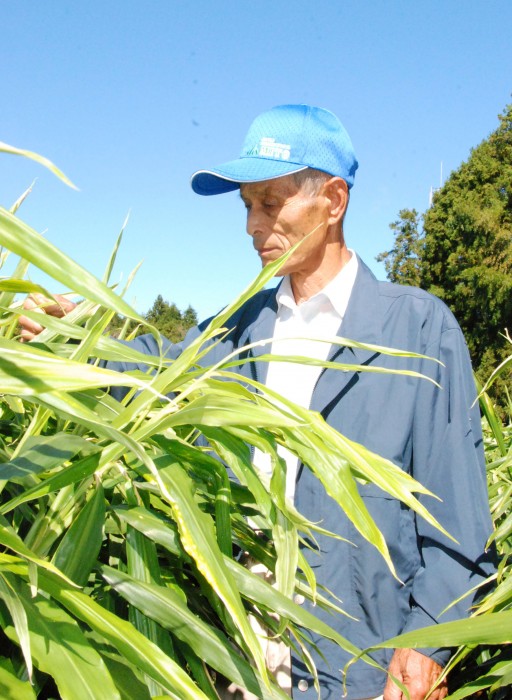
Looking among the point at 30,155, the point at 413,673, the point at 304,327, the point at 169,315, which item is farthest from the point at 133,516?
the point at 169,315

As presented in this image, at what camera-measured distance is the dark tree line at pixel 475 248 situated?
2067 cm

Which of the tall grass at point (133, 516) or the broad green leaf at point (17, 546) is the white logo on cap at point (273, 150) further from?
the broad green leaf at point (17, 546)

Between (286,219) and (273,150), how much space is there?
0.55ft

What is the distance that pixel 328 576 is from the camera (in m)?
1.53

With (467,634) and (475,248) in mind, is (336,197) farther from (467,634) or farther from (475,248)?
(475,248)

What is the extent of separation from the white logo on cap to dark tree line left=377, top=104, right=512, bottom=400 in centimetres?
1817

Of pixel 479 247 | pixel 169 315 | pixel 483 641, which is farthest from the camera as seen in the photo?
pixel 169 315

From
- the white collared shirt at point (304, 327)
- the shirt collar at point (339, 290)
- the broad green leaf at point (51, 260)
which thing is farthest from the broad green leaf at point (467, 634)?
the shirt collar at point (339, 290)

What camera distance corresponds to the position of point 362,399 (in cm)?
164

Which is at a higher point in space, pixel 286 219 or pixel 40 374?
pixel 286 219

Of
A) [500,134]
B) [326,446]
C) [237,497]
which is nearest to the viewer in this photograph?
[326,446]

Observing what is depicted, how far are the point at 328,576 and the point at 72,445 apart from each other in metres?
1.01

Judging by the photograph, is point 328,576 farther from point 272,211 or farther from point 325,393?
point 272,211

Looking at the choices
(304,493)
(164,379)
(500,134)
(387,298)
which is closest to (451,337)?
(387,298)
